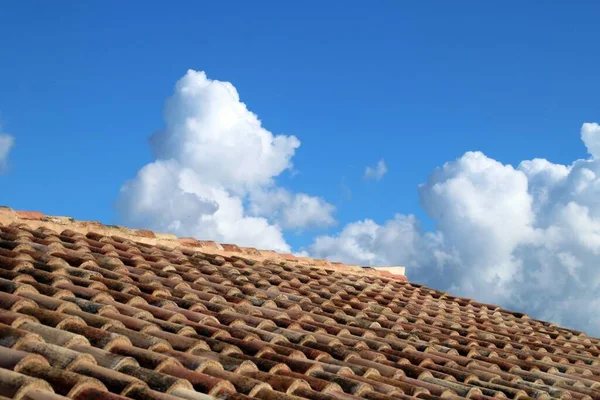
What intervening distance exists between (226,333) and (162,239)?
428 centimetres

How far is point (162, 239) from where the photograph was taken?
30.2 feet

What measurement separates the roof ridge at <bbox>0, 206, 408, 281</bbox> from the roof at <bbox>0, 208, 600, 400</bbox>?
26mm

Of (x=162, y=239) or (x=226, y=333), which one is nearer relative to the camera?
(x=226, y=333)

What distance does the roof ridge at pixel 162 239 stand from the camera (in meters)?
8.06

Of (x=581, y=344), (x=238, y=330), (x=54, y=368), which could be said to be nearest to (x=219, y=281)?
(x=238, y=330)

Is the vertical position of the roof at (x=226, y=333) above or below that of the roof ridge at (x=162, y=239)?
below

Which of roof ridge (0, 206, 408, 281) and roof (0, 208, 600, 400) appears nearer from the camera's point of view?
roof (0, 208, 600, 400)

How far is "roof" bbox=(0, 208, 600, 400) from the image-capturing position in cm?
379

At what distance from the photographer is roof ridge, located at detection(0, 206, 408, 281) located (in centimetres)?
806

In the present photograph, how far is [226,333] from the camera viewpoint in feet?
16.7

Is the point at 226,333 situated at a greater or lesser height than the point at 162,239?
lesser

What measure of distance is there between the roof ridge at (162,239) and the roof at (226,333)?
0.08 ft

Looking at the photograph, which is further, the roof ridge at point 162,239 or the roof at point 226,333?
the roof ridge at point 162,239

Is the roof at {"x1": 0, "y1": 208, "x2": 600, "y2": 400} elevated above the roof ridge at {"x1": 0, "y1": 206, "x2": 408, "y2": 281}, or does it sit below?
below
